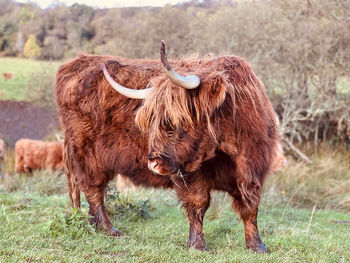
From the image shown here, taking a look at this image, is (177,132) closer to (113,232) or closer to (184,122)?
(184,122)

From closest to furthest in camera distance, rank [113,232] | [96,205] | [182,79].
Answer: [182,79] < [113,232] < [96,205]

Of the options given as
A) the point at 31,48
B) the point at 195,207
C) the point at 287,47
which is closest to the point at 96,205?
the point at 195,207

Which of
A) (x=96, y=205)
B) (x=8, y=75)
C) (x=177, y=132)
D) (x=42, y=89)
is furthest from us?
(x=8, y=75)

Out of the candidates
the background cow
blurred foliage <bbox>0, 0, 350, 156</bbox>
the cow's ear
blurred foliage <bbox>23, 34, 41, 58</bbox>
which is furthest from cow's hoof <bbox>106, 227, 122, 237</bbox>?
blurred foliage <bbox>23, 34, 41, 58</bbox>

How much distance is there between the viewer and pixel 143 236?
4.12 m

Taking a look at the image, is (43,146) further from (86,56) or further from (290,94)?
(290,94)

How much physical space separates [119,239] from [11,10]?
65.9 feet

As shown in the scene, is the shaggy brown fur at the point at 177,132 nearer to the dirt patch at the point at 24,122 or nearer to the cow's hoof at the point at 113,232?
the cow's hoof at the point at 113,232

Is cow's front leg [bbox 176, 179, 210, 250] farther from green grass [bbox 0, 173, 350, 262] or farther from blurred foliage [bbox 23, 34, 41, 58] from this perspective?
blurred foliage [bbox 23, 34, 41, 58]

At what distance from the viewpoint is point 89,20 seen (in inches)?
739

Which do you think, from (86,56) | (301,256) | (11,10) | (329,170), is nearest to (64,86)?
(86,56)

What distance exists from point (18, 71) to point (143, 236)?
14265 millimetres

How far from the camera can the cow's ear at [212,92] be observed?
3.28 metres

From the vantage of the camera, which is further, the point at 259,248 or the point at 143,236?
the point at 143,236
